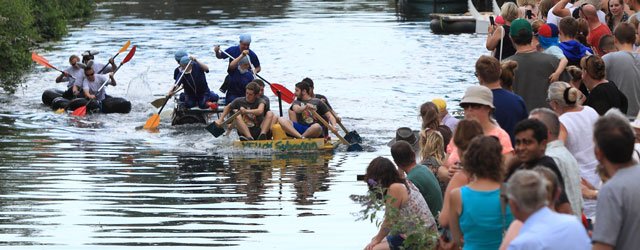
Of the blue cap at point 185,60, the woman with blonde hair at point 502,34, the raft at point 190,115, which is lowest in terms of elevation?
the raft at point 190,115

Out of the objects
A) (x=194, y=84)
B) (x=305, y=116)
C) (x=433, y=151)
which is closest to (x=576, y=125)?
(x=433, y=151)

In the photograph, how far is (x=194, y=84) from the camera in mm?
24547

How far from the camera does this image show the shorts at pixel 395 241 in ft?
33.3

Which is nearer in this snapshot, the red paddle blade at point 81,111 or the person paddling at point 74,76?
the red paddle blade at point 81,111

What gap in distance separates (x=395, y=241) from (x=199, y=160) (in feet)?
36.3

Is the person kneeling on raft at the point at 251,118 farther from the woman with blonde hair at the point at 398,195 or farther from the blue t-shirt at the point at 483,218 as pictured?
the blue t-shirt at the point at 483,218

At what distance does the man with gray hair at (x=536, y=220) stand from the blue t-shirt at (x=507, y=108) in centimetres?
396

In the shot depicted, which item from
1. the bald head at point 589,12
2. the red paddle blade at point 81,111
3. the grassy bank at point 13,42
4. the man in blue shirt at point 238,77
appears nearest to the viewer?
the bald head at point 589,12

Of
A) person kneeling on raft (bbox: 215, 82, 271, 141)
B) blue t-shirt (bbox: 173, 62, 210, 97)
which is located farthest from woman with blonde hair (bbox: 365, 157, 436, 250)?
blue t-shirt (bbox: 173, 62, 210, 97)

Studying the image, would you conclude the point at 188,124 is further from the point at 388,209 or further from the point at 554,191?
the point at 554,191

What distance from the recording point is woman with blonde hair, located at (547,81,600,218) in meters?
9.43

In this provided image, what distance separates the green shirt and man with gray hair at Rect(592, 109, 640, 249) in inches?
145

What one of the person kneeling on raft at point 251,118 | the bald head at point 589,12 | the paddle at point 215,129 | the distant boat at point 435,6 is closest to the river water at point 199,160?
the paddle at point 215,129

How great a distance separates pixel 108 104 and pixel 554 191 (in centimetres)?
2121
